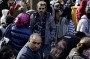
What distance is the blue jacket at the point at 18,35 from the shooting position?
267 inches

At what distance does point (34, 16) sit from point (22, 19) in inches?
13.4

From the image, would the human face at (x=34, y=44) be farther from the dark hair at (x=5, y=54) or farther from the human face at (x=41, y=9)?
the human face at (x=41, y=9)

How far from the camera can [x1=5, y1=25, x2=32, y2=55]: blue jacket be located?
22.3 ft

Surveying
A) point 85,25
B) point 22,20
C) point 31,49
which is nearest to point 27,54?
point 31,49

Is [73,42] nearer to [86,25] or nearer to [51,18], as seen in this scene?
[51,18]

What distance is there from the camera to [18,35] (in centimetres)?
683

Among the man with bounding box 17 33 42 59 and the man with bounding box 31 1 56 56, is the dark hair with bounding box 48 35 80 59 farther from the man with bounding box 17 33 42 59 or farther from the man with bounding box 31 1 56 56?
the man with bounding box 31 1 56 56

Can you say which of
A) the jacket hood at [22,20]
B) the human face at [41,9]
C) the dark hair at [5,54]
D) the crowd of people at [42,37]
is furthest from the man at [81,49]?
the human face at [41,9]

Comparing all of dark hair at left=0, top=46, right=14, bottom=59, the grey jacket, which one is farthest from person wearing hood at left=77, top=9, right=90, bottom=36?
dark hair at left=0, top=46, right=14, bottom=59

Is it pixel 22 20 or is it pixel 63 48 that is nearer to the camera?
pixel 63 48

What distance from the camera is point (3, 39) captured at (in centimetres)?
681

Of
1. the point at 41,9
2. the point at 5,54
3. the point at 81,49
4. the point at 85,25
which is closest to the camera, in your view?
the point at 5,54

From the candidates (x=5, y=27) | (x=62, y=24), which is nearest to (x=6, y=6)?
(x=62, y=24)

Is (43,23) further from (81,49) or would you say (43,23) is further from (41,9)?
(81,49)
